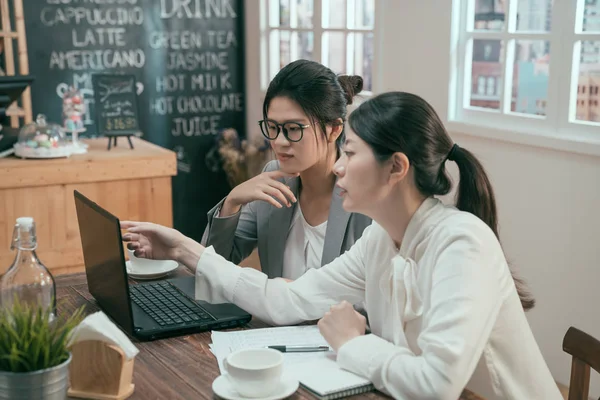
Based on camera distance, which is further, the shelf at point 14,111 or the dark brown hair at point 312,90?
the shelf at point 14,111

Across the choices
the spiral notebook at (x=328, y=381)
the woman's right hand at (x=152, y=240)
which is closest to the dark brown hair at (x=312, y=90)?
the woman's right hand at (x=152, y=240)

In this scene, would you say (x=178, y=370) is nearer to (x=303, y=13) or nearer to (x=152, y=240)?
(x=152, y=240)

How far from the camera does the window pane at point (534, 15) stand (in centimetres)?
329

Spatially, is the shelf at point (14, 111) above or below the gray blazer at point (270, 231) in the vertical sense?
above

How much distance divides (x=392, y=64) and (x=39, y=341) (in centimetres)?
288

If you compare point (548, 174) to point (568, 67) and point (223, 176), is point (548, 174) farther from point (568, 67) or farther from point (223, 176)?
point (223, 176)

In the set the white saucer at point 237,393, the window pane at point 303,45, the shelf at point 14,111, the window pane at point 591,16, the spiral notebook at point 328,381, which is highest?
the window pane at point 591,16

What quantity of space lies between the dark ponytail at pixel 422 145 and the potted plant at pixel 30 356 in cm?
71

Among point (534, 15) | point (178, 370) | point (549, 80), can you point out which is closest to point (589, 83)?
point (549, 80)

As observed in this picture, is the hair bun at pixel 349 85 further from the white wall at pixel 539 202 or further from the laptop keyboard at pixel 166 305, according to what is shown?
the white wall at pixel 539 202

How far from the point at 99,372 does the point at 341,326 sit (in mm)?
485

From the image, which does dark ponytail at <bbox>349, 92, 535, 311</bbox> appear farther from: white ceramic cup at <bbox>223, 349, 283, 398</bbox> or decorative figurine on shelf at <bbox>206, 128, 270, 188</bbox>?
decorative figurine on shelf at <bbox>206, 128, 270, 188</bbox>

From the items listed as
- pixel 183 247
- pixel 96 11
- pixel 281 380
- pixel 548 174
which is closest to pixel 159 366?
pixel 281 380

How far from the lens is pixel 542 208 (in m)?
3.24
